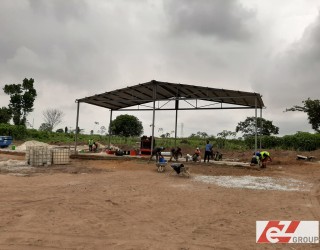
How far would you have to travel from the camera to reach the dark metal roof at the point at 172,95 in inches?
780

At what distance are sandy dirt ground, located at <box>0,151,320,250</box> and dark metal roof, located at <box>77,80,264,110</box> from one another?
24.8ft

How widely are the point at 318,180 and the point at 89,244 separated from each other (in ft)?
39.0

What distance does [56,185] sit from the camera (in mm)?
11070

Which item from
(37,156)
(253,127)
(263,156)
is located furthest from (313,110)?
(37,156)

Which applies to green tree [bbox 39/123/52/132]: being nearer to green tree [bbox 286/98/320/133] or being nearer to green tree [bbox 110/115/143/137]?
green tree [bbox 110/115/143/137]

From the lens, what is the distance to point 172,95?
77.4ft

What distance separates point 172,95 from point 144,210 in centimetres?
1625

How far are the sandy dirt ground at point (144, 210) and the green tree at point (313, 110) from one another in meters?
28.2

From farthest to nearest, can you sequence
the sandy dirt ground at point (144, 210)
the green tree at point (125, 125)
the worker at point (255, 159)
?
1. the green tree at point (125, 125)
2. the worker at point (255, 159)
3. the sandy dirt ground at point (144, 210)

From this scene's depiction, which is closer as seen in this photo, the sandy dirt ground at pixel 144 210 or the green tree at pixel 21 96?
the sandy dirt ground at pixel 144 210

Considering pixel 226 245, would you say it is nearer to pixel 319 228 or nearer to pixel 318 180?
pixel 319 228

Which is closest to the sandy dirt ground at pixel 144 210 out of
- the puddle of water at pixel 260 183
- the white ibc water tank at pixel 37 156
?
the puddle of water at pixel 260 183

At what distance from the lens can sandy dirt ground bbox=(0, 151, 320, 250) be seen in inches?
227

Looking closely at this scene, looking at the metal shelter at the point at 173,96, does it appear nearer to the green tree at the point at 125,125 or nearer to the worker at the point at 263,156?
the worker at the point at 263,156
